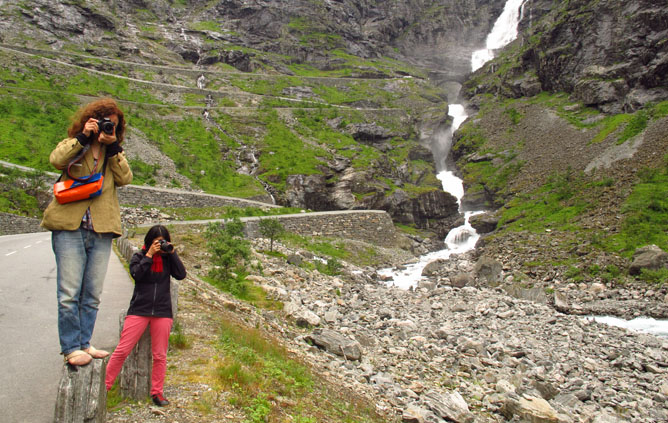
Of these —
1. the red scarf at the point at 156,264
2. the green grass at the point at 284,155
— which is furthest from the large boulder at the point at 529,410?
the green grass at the point at 284,155

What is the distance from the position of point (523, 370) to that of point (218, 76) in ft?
231

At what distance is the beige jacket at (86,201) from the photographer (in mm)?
3684

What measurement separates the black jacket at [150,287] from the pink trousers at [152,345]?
3.4 inches

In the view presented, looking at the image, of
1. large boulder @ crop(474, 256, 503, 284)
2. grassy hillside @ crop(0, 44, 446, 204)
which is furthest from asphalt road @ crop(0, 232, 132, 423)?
grassy hillside @ crop(0, 44, 446, 204)

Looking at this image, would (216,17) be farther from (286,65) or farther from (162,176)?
(162,176)

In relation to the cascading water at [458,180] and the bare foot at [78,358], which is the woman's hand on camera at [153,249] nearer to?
the bare foot at [78,358]

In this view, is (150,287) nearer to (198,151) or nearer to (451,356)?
(451,356)

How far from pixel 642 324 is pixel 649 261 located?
5.06m

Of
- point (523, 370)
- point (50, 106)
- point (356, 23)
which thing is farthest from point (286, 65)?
point (523, 370)

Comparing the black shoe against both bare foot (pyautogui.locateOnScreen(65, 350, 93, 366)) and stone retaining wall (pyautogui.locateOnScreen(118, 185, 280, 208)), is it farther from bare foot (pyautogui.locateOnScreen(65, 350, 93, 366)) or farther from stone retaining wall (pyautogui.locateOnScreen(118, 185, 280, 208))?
stone retaining wall (pyautogui.locateOnScreen(118, 185, 280, 208))

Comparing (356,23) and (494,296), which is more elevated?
(356,23)

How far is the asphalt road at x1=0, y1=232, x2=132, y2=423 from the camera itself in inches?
179

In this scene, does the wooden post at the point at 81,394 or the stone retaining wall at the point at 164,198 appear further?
the stone retaining wall at the point at 164,198

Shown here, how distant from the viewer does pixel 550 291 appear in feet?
59.8
